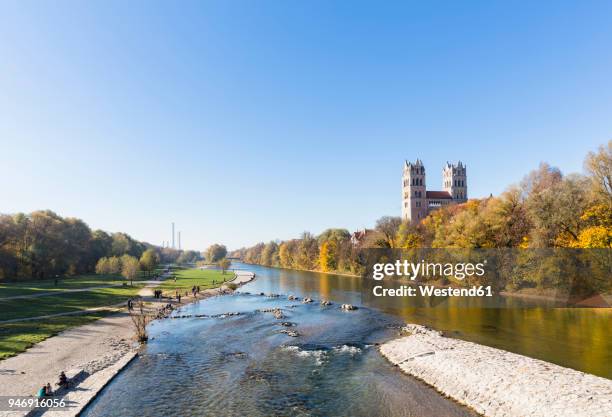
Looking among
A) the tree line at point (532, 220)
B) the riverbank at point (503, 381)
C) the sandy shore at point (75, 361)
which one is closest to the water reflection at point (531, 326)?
the riverbank at point (503, 381)

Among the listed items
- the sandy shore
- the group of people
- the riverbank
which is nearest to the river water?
the sandy shore

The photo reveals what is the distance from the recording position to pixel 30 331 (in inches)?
1362

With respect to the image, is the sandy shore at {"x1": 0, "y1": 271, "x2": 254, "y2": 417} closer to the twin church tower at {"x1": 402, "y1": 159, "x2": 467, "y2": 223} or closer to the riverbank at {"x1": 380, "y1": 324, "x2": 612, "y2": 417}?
the riverbank at {"x1": 380, "y1": 324, "x2": 612, "y2": 417}

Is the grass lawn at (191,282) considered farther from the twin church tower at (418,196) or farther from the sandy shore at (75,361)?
the twin church tower at (418,196)

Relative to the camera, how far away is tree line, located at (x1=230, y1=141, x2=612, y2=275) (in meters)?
50.0

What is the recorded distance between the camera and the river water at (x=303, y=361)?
21.2 m

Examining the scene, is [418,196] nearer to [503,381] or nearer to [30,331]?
[503,381]

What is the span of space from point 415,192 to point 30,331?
140m

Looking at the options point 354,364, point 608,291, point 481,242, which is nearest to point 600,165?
point 608,291

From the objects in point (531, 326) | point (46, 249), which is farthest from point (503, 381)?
point (46, 249)

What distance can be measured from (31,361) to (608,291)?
219ft

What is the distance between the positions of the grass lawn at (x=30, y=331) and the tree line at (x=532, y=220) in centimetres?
6389

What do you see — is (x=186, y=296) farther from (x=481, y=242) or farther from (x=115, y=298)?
(x=481, y=242)

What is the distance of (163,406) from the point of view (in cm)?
2103
